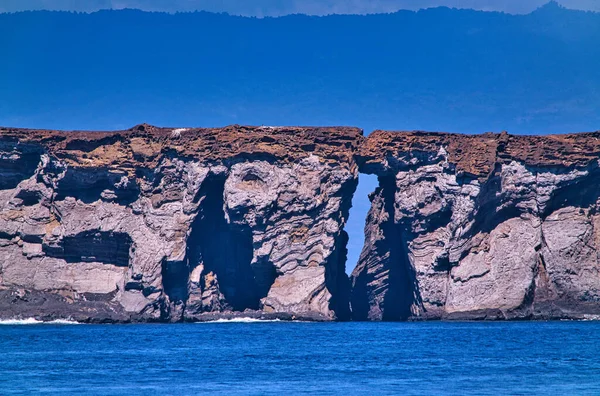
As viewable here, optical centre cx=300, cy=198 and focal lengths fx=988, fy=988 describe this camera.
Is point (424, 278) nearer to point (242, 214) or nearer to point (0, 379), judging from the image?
point (242, 214)

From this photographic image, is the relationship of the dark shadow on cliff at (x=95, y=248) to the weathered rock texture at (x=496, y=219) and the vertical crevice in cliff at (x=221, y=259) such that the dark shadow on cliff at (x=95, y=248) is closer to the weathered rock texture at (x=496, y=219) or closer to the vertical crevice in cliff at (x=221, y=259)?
the vertical crevice in cliff at (x=221, y=259)

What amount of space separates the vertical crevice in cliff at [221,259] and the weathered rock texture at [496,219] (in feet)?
38.2

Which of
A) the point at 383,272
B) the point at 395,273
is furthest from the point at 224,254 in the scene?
the point at 395,273

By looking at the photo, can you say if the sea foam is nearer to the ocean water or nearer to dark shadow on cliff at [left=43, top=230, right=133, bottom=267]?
dark shadow on cliff at [left=43, top=230, right=133, bottom=267]

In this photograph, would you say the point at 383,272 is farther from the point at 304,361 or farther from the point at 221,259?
the point at 304,361

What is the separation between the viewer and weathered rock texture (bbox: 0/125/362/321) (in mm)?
72938

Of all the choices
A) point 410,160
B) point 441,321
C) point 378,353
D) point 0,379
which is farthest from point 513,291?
point 0,379

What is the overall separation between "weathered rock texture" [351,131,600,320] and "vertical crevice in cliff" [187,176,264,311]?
11.6 meters

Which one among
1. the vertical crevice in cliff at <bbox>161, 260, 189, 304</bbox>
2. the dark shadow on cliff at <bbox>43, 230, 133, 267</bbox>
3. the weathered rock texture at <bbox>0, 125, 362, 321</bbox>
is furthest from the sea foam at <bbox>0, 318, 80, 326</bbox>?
the vertical crevice in cliff at <bbox>161, 260, 189, 304</bbox>

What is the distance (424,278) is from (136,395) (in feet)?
146

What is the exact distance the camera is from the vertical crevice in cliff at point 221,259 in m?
75.9

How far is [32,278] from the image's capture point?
2899 inches

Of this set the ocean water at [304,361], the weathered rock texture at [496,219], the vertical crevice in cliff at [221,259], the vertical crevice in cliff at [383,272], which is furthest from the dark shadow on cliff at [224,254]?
the ocean water at [304,361]

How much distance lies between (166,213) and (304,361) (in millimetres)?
34162
